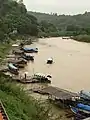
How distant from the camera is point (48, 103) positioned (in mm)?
18859

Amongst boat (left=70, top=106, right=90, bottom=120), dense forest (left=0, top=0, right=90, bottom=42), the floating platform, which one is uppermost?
dense forest (left=0, top=0, right=90, bottom=42)

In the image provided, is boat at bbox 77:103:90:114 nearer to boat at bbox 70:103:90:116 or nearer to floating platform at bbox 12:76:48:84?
boat at bbox 70:103:90:116

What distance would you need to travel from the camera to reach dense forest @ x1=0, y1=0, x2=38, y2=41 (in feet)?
187

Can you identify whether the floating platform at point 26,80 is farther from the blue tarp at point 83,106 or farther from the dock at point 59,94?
the blue tarp at point 83,106

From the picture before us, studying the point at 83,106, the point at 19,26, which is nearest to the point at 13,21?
the point at 19,26

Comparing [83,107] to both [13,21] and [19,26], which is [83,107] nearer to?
[19,26]

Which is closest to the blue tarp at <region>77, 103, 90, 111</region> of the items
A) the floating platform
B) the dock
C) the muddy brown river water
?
the dock

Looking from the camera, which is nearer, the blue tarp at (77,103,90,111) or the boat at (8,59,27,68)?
the blue tarp at (77,103,90,111)

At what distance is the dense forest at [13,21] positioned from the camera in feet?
187

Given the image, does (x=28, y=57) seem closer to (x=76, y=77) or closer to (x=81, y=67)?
(x=81, y=67)

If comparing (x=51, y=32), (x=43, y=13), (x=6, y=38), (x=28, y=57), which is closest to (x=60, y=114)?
(x=28, y=57)

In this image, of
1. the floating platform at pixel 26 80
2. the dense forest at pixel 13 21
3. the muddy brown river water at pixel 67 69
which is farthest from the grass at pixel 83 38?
the floating platform at pixel 26 80

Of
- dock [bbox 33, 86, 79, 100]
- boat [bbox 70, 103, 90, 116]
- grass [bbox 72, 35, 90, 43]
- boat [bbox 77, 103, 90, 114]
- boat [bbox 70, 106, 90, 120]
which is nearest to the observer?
boat [bbox 70, 106, 90, 120]

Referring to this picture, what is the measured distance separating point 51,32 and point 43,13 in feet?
273
